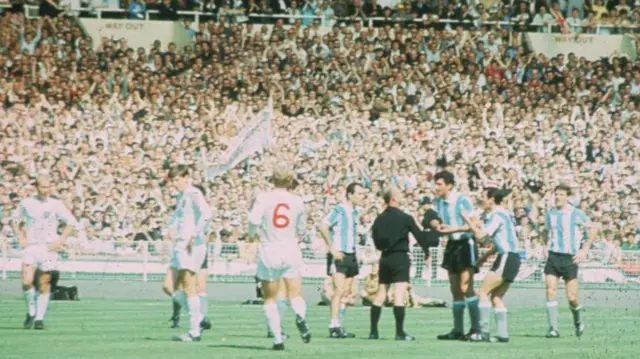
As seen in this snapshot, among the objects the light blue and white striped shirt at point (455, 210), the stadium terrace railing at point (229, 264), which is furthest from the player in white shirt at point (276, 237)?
the stadium terrace railing at point (229, 264)

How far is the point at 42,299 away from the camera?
1736 centimetres

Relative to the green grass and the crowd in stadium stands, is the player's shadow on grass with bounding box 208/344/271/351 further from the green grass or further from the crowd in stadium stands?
the crowd in stadium stands

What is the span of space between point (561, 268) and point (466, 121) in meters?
15.7

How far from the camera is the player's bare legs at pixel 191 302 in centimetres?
1575

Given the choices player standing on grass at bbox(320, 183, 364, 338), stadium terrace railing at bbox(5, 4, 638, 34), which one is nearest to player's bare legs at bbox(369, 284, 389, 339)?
player standing on grass at bbox(320, 183, 364, 338)

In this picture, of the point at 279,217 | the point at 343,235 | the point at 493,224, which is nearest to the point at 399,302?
the point at 493,224

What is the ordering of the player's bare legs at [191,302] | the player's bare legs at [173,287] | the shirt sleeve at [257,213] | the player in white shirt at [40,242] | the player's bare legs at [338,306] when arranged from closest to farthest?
1. the shirt sleeve at [257,213]
2. the player's bare legs at [191,302]
3. the player's bare legs at [173,287]
4. the player's bare legs at [338,306]
5. the player in white shirt at [40,242]

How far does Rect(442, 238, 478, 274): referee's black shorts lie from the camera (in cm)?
1683

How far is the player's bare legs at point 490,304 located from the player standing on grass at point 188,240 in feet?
11.1

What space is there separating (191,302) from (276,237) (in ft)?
5.01

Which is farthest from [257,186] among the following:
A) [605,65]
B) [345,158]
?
[605,65]

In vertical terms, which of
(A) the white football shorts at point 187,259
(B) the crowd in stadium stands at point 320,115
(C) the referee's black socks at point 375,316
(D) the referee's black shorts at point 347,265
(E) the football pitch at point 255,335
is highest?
(B) the crowd in stadium stands at point 320,115

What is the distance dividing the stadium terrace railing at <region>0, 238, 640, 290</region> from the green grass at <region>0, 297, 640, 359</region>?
505 cm

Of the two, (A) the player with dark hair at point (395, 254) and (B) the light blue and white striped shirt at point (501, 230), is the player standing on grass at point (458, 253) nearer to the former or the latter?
(B) the light blue and white striped shirt at point (501, 230)
